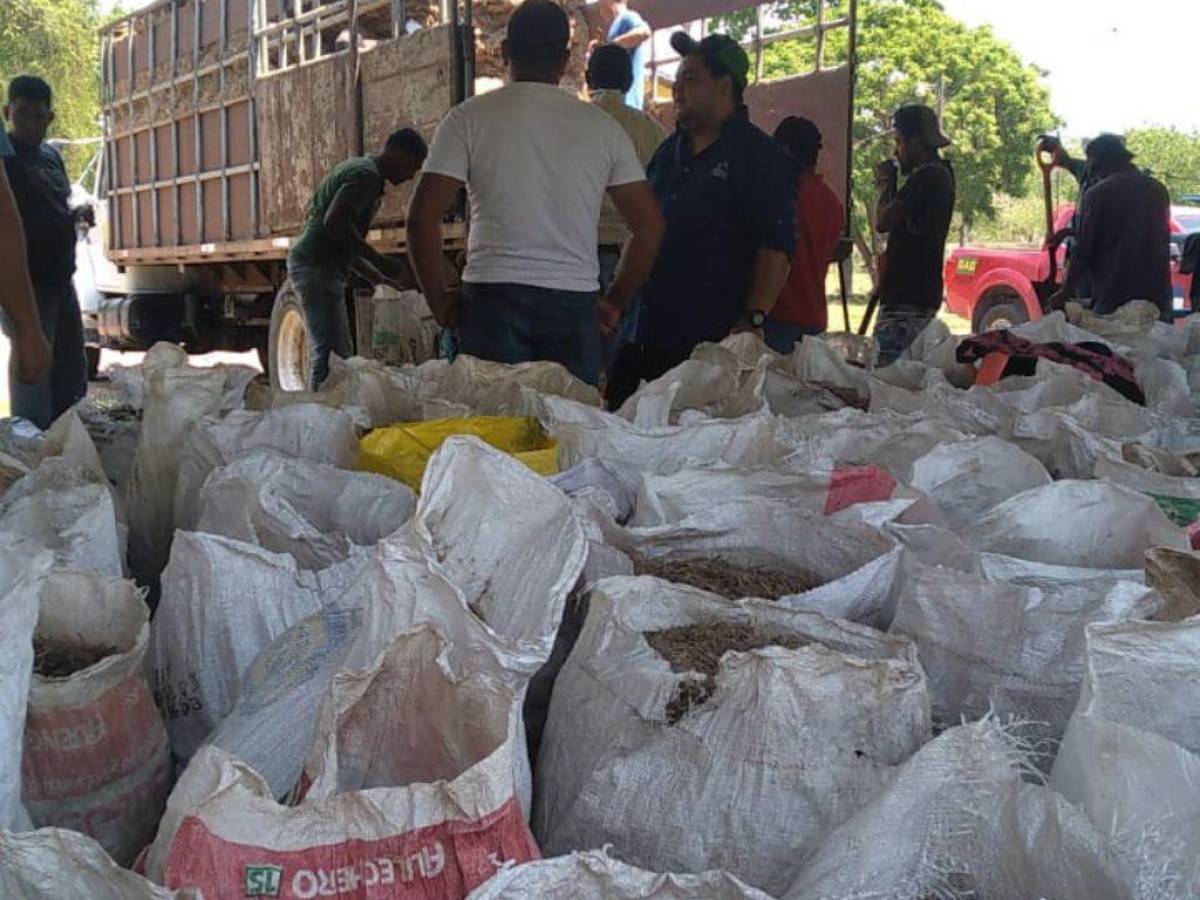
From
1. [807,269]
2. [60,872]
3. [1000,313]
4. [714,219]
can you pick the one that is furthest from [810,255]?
[1000,313]

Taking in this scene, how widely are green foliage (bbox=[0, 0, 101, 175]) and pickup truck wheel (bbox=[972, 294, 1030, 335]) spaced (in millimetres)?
22320

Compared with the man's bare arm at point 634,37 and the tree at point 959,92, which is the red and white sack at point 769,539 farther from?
the tree at point 959,92

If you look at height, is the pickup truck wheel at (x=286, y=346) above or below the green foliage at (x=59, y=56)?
below

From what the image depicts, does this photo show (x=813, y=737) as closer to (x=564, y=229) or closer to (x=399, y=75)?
(x=564, y=229)

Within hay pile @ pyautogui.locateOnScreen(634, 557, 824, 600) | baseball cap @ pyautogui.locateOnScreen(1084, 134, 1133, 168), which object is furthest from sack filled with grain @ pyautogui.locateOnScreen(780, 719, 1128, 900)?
baseball cap @ pyautogui.locateOnScreen(1084, 134, 1133, 168)

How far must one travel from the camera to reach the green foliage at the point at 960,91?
94.0ft

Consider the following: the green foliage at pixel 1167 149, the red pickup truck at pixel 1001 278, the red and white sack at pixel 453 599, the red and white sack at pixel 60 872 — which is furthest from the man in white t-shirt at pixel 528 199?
the green foliage at pixel 1167 149

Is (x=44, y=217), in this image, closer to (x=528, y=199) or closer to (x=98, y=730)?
(x=528, y=199)

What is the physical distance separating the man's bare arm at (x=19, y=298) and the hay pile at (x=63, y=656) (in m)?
1.84

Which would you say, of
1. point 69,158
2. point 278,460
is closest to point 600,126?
point 278,460

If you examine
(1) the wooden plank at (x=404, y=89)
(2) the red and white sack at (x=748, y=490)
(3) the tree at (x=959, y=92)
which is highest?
(3) the tree at (x=959, y=92)

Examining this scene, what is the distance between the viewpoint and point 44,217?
4.82 m

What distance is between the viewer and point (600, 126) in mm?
3566

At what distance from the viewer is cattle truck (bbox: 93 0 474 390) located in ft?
22.5
